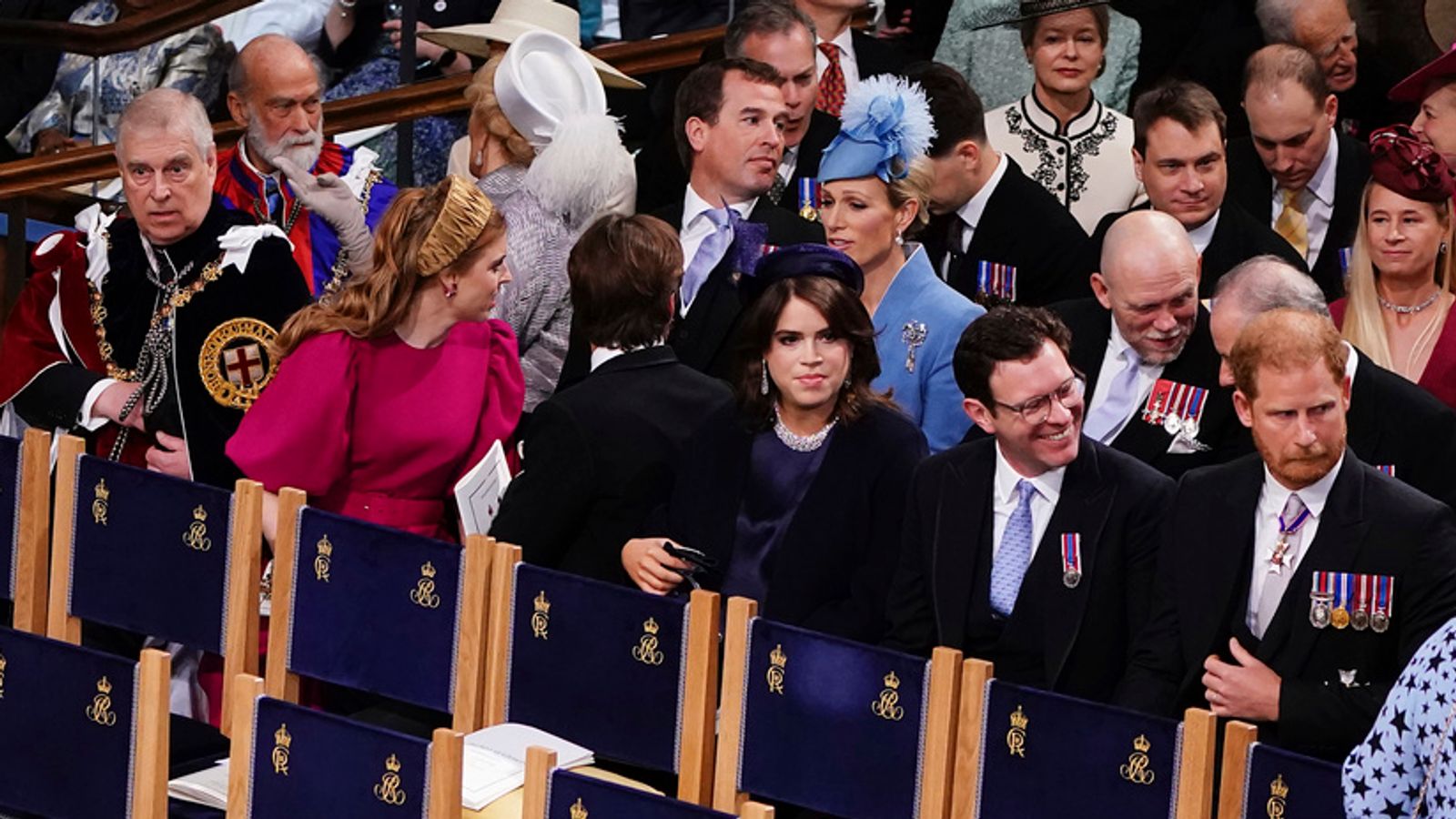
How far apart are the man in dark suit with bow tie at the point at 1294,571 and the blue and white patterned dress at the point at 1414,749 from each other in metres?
0.63

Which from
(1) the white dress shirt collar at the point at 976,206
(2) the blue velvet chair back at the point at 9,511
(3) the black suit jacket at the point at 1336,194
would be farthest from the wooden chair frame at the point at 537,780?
(3) the black suit jacket at the point at 1336,194

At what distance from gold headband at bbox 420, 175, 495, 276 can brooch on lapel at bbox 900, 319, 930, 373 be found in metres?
0.84

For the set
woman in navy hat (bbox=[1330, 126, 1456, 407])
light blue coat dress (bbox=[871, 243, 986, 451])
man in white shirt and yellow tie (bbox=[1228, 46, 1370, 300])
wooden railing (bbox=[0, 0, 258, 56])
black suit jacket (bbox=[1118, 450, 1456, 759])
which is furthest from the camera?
wooden railing (bbox=[0, 0, 258, 56])

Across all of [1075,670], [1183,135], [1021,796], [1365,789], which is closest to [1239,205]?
[1183,135]

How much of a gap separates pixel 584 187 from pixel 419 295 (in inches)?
31.8

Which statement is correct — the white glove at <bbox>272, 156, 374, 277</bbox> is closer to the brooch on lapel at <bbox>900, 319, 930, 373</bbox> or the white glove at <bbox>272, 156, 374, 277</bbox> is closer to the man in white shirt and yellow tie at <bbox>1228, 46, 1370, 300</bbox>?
the brooch on lapel at <bbox>900, 319, 930, 373</bbox>

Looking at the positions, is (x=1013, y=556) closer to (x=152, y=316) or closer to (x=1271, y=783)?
(x=1271, y=783)

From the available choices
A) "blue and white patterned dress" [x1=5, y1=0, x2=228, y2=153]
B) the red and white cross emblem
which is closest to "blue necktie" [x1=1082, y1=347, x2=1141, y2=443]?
the red and white cross emblem

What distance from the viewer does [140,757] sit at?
13.3 ft

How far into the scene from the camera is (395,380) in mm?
4664

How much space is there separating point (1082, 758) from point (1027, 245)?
1.97 m

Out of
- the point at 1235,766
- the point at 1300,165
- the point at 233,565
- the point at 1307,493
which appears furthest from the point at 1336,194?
the point at 233,565

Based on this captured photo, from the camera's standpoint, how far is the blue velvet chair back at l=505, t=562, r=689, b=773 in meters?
4.21

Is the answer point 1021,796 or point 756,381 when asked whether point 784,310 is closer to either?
point 756,381
